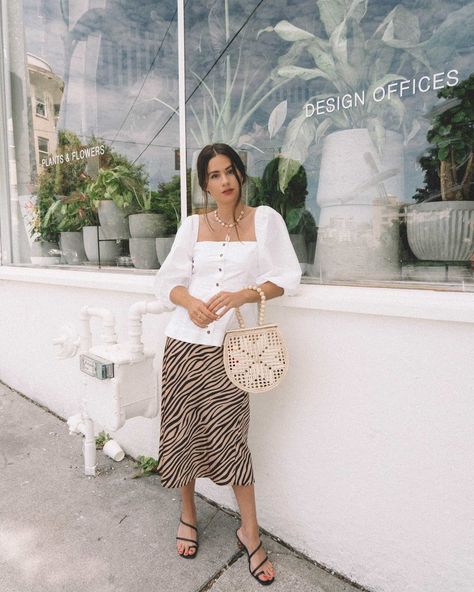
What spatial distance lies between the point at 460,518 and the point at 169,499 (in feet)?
4.90

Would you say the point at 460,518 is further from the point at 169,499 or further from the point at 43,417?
the point at 43,417

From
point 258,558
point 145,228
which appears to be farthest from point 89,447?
point 145,228

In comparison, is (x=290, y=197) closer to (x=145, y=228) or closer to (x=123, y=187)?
(x=145, y=228)

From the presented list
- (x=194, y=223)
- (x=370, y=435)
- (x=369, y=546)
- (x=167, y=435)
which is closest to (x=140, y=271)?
(x=194, y=223)

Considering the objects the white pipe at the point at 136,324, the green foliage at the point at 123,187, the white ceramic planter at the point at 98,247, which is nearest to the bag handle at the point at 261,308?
the white pipe at the point at 136,324

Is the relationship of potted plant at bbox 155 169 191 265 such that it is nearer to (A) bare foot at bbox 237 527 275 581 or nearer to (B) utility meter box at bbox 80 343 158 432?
(B) utility meter box at bbox 80 343 158 432

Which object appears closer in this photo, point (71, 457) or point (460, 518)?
point (460, 518)

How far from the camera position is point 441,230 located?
6.10ft

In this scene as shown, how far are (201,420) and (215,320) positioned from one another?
474 mm

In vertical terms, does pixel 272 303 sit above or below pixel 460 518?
above

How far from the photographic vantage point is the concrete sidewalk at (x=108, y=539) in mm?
1874

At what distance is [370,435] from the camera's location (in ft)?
5.86

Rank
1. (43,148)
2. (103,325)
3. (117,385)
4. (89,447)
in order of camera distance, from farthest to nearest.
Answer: (43,148) < (89,447) < (103,325) < (117,385)

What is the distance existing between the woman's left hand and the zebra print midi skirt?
21 cm
